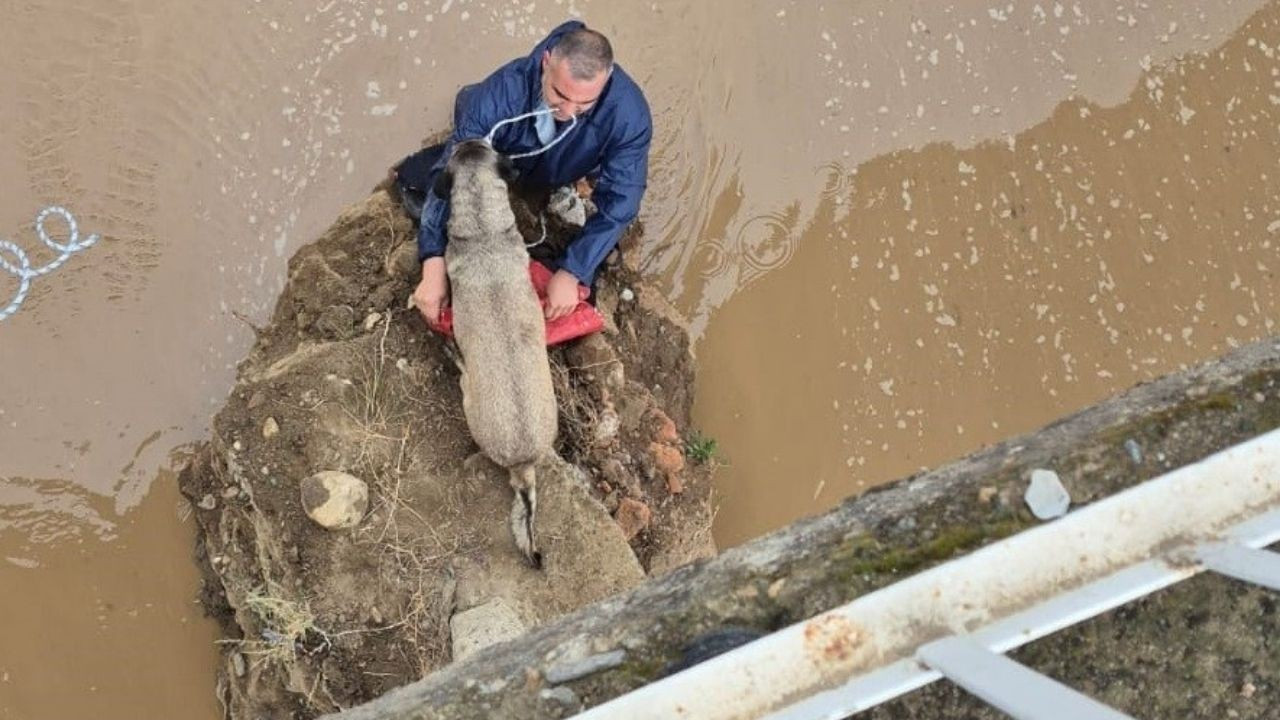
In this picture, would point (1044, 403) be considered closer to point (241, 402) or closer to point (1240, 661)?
point (1240, 661)

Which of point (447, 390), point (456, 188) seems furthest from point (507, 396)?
point (456, 188)

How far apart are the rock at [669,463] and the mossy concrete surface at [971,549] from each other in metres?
2.02

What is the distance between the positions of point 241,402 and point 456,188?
135 centimetres

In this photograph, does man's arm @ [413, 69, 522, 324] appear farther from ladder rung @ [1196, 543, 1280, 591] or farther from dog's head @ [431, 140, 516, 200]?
ladder rung @ [1196, 543, 1280, 591]

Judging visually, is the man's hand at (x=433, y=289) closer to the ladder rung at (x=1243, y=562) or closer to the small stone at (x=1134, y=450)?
the small stone at (x=1134, y=450)

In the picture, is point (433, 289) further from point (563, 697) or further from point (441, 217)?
point (563, 697)

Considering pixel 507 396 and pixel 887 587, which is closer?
pixel 887 587

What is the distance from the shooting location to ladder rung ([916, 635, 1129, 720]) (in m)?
2.04

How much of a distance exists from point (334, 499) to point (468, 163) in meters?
1.51

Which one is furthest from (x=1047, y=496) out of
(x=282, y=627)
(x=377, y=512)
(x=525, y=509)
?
(x=282, y=627)

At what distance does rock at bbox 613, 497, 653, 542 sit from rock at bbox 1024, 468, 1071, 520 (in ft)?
7.43

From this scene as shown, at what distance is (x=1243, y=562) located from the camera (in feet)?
7.82

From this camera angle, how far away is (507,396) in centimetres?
409

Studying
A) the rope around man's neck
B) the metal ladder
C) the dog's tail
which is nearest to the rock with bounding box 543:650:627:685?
the metal ladder
